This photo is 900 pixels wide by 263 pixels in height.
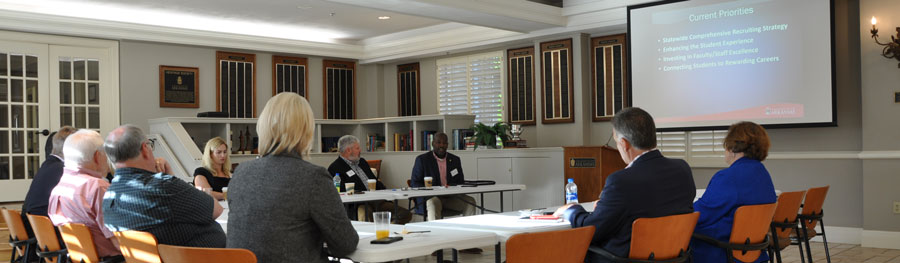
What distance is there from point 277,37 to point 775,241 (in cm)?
810

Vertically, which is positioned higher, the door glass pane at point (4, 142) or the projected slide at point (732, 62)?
the projected slide at point (732, 62)

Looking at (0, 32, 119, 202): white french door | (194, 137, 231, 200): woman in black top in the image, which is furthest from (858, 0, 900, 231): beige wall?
(0, 32, 119, 202): white french door

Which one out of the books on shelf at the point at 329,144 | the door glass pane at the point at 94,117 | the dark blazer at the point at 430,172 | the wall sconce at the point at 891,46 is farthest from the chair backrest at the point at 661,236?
the door glass pane at the point at 94,117

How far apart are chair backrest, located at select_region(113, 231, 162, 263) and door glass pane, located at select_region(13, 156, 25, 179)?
7220 millimetres

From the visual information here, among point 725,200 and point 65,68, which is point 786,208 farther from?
point 65,68

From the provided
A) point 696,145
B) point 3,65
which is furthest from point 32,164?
point 696,145

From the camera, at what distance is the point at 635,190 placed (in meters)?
3.23

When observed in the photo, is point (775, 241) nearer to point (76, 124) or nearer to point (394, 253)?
point (394, 253)

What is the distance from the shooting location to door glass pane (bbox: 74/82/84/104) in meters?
9.62

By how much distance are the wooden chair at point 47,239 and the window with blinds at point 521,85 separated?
22.7ft

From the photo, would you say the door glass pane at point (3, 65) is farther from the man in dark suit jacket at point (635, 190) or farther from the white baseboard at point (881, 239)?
the white baseboard at point (881, 239)

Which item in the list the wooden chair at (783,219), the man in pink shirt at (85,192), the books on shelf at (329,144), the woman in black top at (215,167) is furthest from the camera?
the books on shelf at (329,144)

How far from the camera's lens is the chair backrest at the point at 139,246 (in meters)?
2.92

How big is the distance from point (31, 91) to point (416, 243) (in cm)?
807
